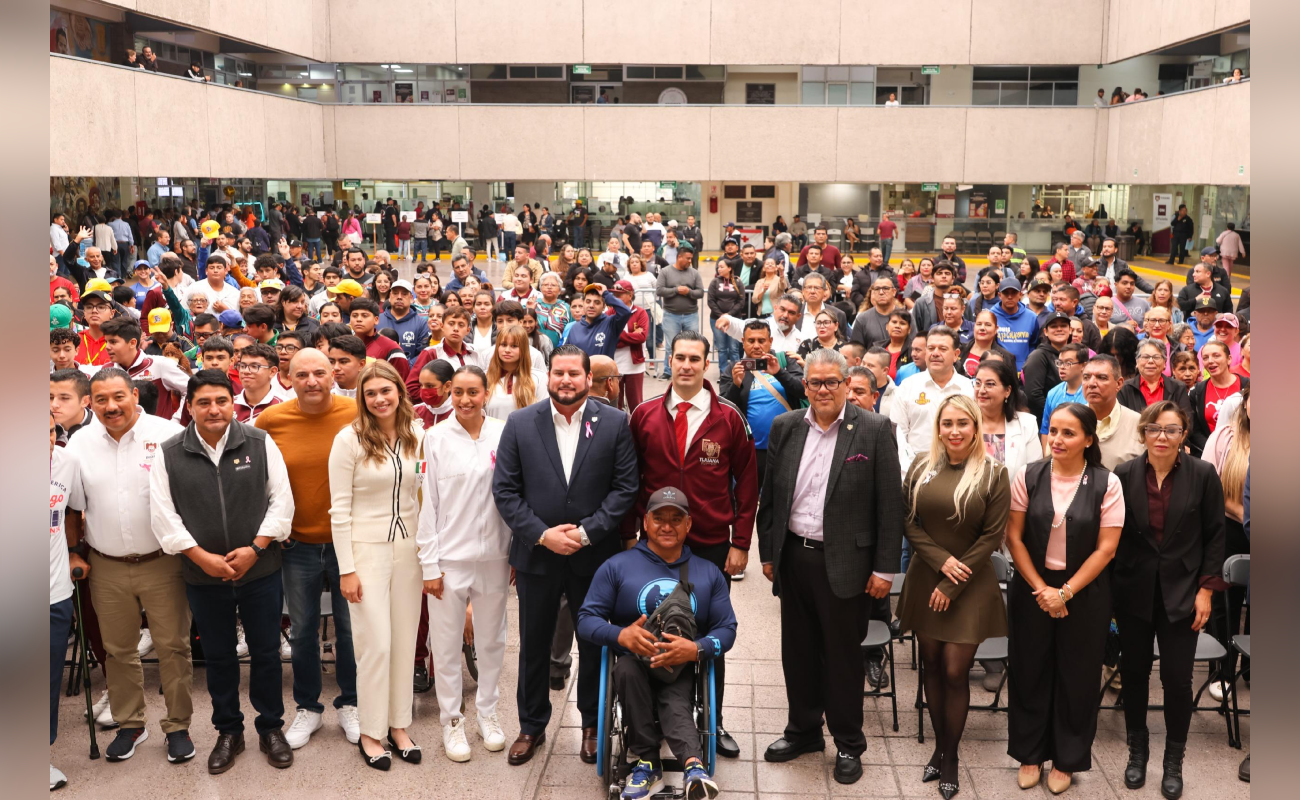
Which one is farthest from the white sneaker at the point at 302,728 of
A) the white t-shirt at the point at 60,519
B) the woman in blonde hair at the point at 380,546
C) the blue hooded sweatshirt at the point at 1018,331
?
the blue hooded sweatshirt at the point at 1018,331

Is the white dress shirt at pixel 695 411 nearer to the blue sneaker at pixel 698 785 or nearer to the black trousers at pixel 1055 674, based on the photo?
the blue sneaker at pixel 698 785

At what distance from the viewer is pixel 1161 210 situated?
3045 cm

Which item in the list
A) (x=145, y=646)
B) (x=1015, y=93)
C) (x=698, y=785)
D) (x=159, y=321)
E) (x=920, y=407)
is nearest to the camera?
(x=698, y=785)

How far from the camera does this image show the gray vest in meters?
5.45

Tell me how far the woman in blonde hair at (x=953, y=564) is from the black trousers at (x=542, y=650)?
1703mm

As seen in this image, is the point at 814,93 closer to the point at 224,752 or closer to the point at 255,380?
the point at 255,380

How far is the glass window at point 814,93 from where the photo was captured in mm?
31203

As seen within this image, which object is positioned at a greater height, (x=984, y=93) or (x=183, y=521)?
(x=984, y=93)

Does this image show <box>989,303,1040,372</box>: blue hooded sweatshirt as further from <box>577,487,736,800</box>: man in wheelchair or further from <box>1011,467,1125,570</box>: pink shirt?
<box>577,487,736,800</box>: man in wheelchair

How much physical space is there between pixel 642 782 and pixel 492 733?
44.9 inches

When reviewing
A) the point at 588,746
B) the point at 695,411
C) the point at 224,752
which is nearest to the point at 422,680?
the point at 224,752

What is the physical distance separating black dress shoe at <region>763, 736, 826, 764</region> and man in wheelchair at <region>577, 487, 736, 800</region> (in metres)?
0.75
